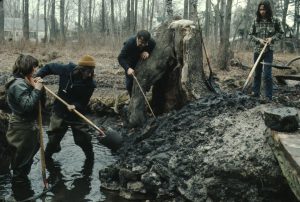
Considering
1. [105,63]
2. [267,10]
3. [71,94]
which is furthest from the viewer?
[105,63]

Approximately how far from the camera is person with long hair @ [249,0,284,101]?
7.80 m

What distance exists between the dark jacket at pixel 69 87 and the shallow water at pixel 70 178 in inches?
34.6

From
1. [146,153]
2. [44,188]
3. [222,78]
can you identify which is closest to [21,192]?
[44,188]

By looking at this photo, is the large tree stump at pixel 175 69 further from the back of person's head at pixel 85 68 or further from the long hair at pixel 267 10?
the back of person's head at pixel 85 68

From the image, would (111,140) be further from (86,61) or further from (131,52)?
(131,52)

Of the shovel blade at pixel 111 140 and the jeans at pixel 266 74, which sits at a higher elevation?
the jeans at pixel 266 74

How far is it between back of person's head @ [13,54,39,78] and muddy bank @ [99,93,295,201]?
1934 mm

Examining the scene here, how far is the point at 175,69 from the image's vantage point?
26.6ft

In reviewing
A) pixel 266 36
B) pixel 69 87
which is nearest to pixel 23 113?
pixel 69 87

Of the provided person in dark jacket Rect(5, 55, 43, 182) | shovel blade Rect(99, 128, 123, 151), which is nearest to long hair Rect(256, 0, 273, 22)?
shovel blade Rect(99, 128, 123, 151)

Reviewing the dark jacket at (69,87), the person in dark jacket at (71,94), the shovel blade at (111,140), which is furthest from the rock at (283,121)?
the dark jacket at (69,87)

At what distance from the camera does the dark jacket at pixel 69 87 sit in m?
6.39

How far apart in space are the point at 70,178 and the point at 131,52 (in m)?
2.74

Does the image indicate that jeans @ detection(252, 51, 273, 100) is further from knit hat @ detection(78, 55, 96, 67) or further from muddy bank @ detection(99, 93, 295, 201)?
knit hat @ detection(78, 55, 96, 67)
